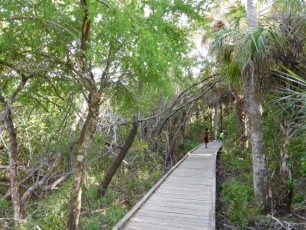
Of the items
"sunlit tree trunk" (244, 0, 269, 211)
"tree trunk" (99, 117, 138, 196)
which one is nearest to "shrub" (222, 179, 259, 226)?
"sunlit tree trunk" (244, 0, 269, 211)

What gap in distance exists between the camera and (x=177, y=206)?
6301mm

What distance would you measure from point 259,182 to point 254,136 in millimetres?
1203

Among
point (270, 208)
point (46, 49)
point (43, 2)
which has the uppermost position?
point (43, 2)

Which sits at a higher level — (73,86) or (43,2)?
(43,2)

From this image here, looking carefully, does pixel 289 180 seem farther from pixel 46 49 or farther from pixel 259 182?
pixel 46 49

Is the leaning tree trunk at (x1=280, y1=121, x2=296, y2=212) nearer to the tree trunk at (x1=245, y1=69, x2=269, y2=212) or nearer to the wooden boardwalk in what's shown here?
the tree trunk at (x1=245, y1=69, x2=269, y2=212)

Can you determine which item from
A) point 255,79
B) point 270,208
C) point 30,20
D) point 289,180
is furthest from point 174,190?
point 30,20

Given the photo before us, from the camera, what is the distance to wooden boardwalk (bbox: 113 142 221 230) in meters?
5.15

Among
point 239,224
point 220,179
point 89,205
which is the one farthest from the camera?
point 220,179

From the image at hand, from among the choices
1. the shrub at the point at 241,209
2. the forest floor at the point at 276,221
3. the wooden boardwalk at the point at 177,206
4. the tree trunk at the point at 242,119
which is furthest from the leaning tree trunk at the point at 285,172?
the tree trunk at the point at 242,119

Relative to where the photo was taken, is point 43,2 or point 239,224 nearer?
point 43,2

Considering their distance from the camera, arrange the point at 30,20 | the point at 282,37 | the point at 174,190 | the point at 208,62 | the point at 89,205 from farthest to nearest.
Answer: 1. the point at 208,62
2. the point at 89,205
3. the point at 174,190
4. the point at 282,37
5. the point at 30,20

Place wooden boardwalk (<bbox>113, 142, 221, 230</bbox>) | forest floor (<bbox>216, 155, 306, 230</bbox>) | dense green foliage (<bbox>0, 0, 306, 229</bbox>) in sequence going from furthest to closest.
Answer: forest floor (<bbox>216, 155, 306, 230</bbox>) < wooden boardwalk (<bbox>113, 142, 221, 230</bbox>) < dense green foliage (<bbox>0, 0, 306, 229</bbox>)

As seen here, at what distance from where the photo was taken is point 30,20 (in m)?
5.17
